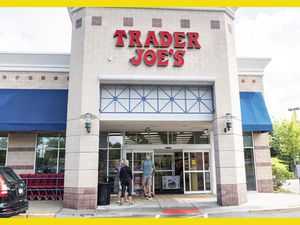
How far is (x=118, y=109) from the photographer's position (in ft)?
41.3

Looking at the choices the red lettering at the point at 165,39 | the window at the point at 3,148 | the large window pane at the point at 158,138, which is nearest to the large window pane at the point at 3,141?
the window at the point at 3,148

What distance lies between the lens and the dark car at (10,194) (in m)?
7.96

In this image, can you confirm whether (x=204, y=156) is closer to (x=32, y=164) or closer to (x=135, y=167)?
(x=135, y=167)

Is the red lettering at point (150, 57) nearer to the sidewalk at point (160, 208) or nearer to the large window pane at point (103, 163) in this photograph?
the large window pane at point (103, 163)

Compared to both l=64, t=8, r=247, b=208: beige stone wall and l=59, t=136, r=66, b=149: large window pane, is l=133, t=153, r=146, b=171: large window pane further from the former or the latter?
l=64, t=8, r=247, b=208: beige stone wall

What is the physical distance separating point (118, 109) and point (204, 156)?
624cm

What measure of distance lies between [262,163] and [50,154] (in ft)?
38.4

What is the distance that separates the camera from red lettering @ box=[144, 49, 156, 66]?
12.6 m

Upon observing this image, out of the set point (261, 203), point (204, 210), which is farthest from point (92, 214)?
point (261, 203)

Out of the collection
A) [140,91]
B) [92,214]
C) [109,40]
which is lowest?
[92,214]

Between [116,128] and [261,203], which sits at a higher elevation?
[116,128]

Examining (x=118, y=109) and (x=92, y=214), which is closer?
(x=92, y=214)

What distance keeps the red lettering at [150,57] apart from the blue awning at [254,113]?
5938mm

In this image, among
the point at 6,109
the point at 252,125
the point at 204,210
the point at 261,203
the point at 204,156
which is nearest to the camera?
the point at 204,210
